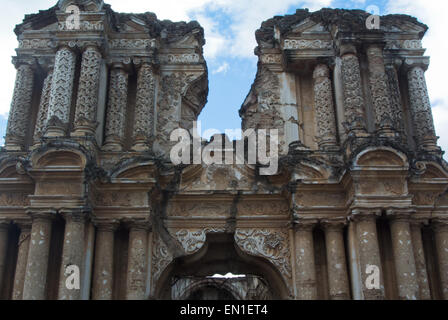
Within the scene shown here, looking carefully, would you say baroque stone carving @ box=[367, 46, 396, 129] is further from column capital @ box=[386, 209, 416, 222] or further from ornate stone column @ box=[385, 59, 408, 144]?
column capital @ box=[386, 209, 416, 222]

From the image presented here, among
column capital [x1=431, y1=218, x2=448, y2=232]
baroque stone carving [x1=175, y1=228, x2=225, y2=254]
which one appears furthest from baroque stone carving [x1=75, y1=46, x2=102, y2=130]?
column capital [x1=431, y1=218, x2=448, y2=232]

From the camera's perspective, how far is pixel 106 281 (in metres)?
9.59

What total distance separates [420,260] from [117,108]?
264 inches

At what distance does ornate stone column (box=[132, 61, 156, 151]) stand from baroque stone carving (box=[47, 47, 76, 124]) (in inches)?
54.7

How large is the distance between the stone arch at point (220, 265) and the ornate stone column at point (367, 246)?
5.46 ft

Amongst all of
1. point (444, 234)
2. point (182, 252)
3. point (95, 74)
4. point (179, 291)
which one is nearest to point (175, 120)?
point (95, 74)

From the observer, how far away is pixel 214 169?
1093cm

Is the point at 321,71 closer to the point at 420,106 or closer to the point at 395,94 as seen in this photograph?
the point at 395,94

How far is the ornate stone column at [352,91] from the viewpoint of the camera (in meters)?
10.6

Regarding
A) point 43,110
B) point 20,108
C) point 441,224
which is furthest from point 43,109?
point 441,224

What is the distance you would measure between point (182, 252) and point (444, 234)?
4994 millimetres

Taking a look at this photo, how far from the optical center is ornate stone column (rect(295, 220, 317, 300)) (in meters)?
9.73

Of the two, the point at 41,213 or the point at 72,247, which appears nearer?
the point at 72,247

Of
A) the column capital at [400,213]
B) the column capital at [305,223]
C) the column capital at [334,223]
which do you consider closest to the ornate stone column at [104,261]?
the column capital at [305,223]
